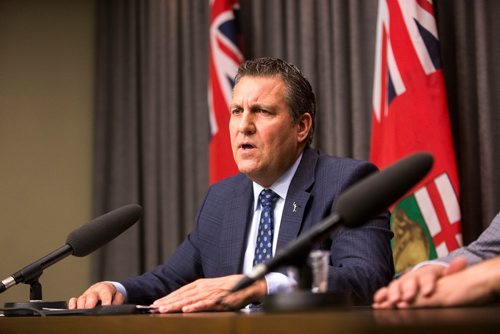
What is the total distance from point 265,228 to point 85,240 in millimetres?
789

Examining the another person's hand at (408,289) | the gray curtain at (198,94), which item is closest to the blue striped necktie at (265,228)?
the gray curtain at (198,94)

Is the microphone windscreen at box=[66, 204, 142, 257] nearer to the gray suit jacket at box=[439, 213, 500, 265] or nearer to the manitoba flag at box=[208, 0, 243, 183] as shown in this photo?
the gray suit jacket at box=[439, 213, 500, 265]

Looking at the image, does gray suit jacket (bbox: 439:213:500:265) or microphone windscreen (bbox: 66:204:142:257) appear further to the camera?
microphone windscreen (bbox: 66:204:142:257)

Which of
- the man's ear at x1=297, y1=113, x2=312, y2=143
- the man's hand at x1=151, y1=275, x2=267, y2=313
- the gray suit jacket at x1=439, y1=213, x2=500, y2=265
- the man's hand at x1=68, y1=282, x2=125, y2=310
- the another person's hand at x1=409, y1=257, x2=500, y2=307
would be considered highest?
the man's ear at x1=297, y1=113, x2=312, y2=143

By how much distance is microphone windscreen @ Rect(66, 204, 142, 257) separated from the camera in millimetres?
2004

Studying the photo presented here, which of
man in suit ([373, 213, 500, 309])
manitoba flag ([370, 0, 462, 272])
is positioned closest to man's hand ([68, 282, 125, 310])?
man in suit ([373, 213, 500, 309])

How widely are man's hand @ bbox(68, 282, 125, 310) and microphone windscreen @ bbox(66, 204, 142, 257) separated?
0.21 m

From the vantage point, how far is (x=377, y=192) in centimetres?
127

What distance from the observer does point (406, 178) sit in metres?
1.28

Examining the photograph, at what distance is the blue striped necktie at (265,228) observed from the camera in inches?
101

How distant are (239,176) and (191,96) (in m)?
1.56

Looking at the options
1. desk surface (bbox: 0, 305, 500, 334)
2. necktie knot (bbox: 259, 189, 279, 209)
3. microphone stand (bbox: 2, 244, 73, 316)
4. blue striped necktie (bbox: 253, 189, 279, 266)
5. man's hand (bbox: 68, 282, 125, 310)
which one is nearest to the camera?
desk surface (bbox: 0, 305, 500, 334)

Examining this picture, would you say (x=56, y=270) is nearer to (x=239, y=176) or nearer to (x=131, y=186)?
(x=131, y=186)

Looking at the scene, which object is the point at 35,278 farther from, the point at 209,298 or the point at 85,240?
the point at 209,298
